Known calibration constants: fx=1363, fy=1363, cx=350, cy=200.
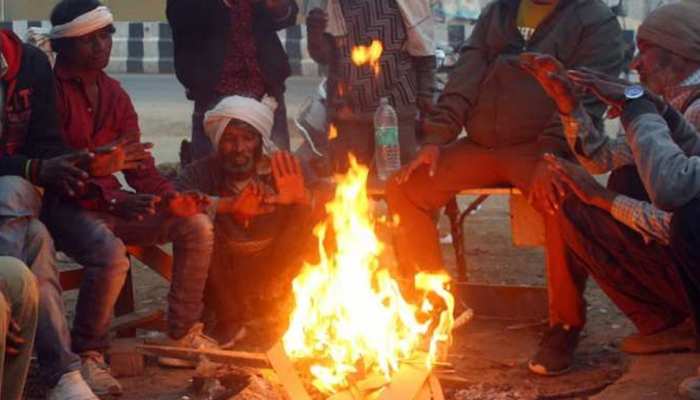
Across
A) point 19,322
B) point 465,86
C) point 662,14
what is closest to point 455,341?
point 465,86

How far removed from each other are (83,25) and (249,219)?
1.36 m

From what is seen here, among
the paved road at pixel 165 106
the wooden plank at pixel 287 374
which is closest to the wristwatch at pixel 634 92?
the wooden plank at pixel 287 374

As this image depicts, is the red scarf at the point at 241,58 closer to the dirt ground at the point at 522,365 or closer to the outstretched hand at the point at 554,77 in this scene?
the dirt ground at the point at 522,365

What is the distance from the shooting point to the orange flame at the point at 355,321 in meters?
5.80

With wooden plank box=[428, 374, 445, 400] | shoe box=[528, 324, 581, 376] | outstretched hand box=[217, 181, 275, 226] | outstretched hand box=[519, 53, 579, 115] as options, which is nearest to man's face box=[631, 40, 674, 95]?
outstretched hand box=[519, 53, 579, 115]

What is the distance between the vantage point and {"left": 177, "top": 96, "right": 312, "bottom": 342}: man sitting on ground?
7.36 m

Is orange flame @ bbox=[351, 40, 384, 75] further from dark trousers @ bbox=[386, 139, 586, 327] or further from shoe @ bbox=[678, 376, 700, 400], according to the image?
shoe @ bbox=[678, 376, 700, 400]

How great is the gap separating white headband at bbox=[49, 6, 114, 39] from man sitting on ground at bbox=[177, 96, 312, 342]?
33.5 inches

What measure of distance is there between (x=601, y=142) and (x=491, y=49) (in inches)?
46.2

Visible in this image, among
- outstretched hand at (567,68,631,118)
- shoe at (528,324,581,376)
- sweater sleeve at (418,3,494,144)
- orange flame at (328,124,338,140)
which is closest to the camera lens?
outstretched hand at (567,68,631,118)

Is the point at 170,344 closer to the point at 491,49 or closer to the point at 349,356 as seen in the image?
the point at 349,356

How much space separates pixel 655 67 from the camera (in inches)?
249

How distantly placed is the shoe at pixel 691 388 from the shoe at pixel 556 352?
2.60 feet

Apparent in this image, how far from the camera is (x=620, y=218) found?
620cm
